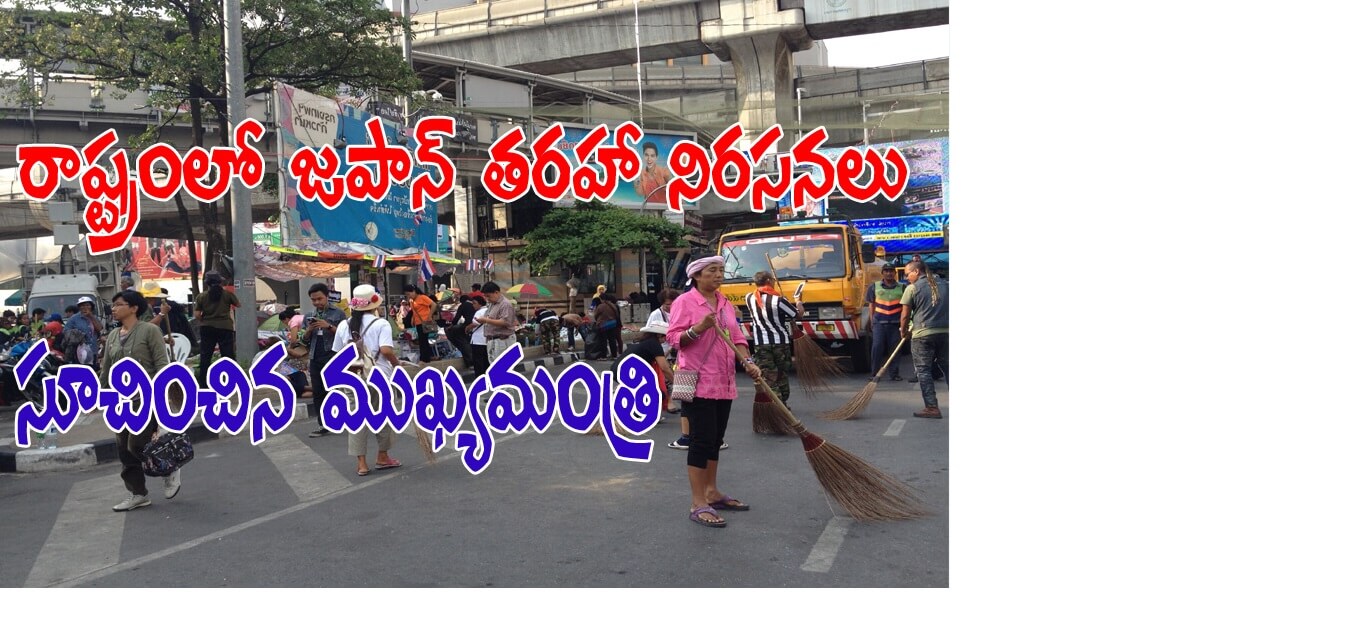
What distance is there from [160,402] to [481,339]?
7075 millimetres

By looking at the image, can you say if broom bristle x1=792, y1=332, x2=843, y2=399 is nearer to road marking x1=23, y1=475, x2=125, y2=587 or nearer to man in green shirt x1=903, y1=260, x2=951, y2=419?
man in green shirt x1=903, y1=260, x2=951, y2=419

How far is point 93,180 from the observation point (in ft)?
20.5

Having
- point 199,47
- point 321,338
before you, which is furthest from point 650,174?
point 321,338

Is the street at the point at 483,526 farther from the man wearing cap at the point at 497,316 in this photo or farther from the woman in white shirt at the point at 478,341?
the woman in white shirt at the point at 478,341

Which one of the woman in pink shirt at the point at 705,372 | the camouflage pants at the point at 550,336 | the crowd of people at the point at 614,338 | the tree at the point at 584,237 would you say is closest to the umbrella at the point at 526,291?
the tree at the point at 584,237

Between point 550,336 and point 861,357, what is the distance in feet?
22.2

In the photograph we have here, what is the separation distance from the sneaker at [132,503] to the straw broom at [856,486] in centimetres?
375

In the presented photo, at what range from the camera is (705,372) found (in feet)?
17.7

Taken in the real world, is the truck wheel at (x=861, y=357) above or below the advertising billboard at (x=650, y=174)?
below

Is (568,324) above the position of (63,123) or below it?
below

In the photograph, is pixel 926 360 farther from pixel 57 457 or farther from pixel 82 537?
pixel 57 457

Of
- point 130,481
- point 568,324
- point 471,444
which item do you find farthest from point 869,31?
point 130,481

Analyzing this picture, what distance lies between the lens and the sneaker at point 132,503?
6.11 m

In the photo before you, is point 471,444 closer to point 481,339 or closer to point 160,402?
point 160,402
